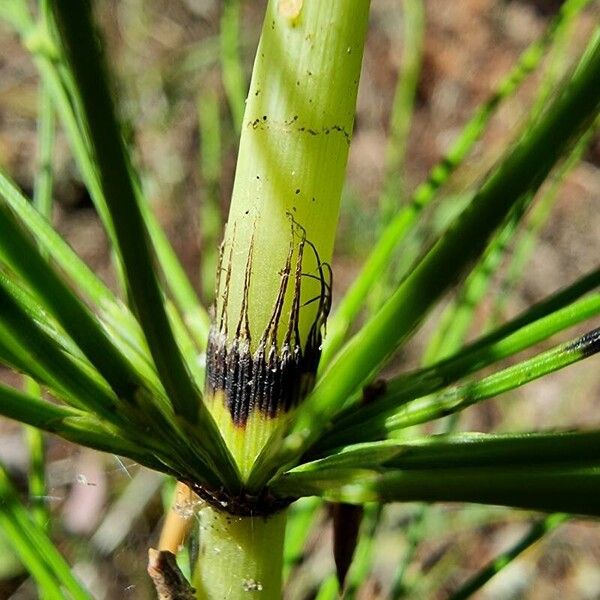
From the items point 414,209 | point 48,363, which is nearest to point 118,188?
point 48,363

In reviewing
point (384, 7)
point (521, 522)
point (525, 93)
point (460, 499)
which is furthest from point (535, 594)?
point (384, 7)

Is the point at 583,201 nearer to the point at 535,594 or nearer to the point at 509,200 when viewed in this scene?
the point at 535,594

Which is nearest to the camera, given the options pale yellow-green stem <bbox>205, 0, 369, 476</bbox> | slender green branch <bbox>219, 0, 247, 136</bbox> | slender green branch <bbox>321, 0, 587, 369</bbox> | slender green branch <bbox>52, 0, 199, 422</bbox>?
slender green branch <bbox>52, 0, 199, 422</bbox>

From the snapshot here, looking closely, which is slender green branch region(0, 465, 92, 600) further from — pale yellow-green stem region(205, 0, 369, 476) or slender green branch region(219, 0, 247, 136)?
slender green branch region(219, 0, 247, 136)

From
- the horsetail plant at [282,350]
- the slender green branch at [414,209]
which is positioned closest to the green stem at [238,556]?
the horsetail plant at [282,350]

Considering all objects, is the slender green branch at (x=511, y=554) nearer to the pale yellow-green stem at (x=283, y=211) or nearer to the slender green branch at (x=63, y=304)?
the pale yellow-green stem at (x=283, y=211)

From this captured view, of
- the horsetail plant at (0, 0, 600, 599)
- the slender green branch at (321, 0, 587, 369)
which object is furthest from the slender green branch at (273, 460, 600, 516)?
the slender green branch at (321, 0, 587, 369)
